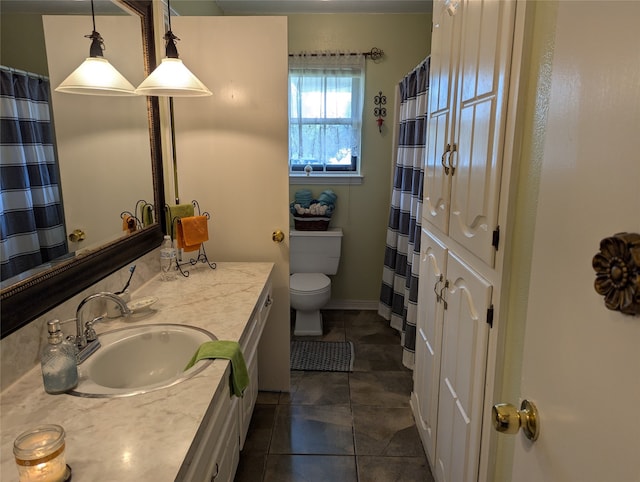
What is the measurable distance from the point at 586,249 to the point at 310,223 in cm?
295

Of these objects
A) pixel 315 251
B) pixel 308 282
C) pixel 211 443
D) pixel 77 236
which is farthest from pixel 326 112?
pixel 211 443

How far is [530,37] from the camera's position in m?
1.01

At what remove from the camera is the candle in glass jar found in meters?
0.72

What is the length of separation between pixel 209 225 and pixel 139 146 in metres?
0.57

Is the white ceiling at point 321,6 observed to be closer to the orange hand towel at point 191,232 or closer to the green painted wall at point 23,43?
the orange hand towel at point 191,232

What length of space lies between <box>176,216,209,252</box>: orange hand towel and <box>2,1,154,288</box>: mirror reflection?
16cm

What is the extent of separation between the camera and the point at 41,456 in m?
0.72

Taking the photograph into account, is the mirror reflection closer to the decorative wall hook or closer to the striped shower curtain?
the striped shower curtain

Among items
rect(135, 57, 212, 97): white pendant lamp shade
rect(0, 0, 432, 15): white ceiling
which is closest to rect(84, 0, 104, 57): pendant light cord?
rect(135, 57, 212, 97): white pendant lamp shade

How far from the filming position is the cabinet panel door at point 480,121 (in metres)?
1.12

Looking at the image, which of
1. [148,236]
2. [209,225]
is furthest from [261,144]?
[148,236]

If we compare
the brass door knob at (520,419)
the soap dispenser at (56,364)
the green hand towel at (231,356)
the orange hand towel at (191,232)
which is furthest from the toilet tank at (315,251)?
the brass door knob at (520,419)

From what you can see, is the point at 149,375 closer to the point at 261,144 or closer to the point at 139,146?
the point at 139,146

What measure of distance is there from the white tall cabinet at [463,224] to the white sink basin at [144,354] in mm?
842
